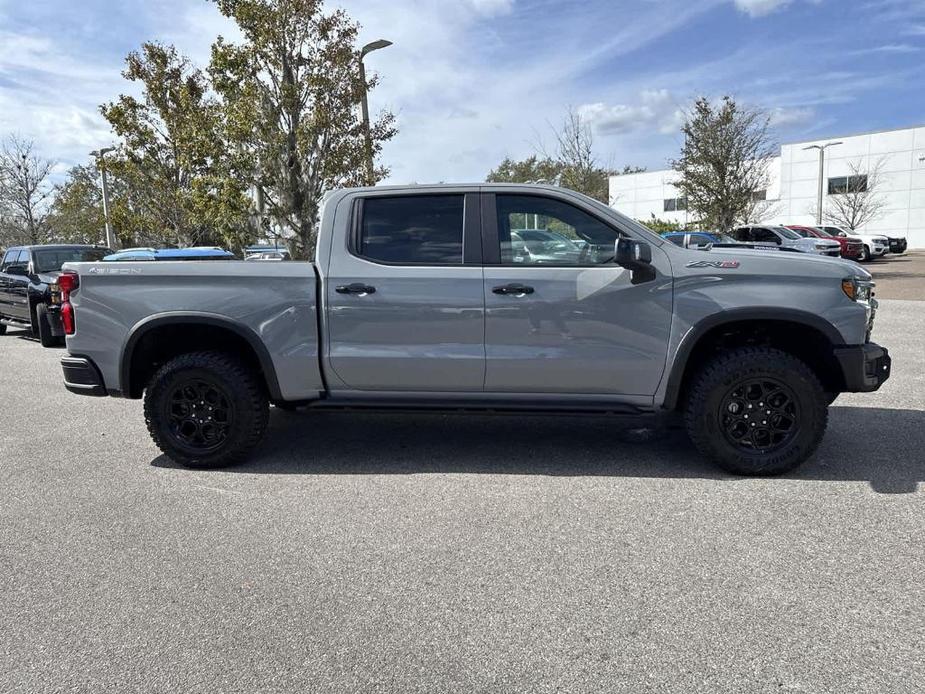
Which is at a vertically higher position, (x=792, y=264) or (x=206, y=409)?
(x=792, y=264)

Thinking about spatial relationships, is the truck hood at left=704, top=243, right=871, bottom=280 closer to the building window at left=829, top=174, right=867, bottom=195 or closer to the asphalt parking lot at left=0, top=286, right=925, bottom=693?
the asphalt parking lot at left=0, top=286, right=925, bottom=693

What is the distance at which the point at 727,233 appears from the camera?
89.4ft

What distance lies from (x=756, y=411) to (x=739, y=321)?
58 centimetres

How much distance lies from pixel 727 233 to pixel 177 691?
27.6 m

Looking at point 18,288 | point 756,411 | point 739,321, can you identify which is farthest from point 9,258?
point 756,411

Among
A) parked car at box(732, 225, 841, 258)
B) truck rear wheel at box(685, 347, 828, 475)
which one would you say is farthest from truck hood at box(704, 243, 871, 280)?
parked car at box(732, 225, 841, 258)

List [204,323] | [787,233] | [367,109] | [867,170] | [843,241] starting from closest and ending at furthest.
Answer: [204,323], [367,109], [787,233], [843,241], [867,170]

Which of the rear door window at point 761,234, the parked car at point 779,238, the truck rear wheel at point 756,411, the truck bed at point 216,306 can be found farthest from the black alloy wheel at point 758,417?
the rear door window at point 761,234

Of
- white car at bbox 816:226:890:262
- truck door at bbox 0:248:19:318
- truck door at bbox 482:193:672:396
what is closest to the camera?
truck door at bbox 482:193:672:396

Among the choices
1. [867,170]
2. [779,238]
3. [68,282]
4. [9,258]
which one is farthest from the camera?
[867,170]

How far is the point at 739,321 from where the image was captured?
457cm

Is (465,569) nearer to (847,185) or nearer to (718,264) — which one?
(718,264)

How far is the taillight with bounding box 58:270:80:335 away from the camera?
489 cm

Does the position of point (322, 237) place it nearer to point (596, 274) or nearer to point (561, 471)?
point (596, 274)
